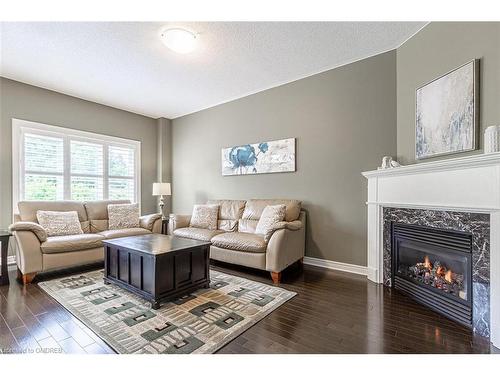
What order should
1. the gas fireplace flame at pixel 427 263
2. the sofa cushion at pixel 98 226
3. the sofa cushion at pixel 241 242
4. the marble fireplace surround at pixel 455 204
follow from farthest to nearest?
the sofa cushion at pixel 98 226, the sofa cushion at pixel 241 242, the gas fireplace flame at pixel 427 263, the marble fireplace surround at pixel 455 204

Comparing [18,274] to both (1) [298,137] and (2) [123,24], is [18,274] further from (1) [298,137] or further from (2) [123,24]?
(1) [298,137]

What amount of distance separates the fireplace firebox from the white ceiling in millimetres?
2123

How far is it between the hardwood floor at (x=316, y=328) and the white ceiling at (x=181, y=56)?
2.67 m

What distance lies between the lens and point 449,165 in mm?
2076

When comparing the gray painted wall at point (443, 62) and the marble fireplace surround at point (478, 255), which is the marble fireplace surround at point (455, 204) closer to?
the marble fireplace surround at point (478, 255)

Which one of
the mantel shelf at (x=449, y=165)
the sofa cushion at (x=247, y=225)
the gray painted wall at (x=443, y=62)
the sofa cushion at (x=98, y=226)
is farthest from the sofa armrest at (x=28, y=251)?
the gray painted wall at (x=443, y=62)

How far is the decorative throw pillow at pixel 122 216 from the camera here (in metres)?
4.06

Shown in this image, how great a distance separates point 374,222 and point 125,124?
4.79 meters

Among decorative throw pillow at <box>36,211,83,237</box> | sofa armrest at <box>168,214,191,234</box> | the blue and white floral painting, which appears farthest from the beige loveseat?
the blue and white floral painting

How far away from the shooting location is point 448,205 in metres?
2.12

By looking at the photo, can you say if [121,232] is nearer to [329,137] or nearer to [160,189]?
[160,189]
